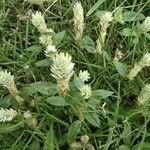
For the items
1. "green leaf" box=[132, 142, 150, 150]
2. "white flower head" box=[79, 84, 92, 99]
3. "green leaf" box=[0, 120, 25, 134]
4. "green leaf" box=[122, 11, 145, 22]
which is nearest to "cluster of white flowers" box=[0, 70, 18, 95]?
"green leaf" box=[0, 120, 25, 134]

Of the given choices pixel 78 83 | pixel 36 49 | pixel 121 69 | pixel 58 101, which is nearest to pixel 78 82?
pixel 78 83

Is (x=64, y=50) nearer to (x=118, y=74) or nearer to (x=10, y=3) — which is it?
(x=118, y=74)

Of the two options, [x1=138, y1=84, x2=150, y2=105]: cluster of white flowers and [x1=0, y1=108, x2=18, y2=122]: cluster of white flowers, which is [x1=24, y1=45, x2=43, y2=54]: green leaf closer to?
[x1=0, y1=108, x2=18, y2=122]: cluster of white flowers

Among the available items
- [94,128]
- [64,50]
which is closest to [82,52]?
[64,50]

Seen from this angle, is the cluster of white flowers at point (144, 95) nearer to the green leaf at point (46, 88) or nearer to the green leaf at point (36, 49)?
the green leaf at point (46, 88)

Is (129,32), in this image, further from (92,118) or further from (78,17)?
(92,118)

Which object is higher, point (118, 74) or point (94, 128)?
point (118, 74)

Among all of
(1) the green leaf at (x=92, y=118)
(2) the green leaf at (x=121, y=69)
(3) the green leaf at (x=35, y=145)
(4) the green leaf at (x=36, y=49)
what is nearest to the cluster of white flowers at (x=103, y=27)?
(2) the green leaf at (x=121, y=69)
